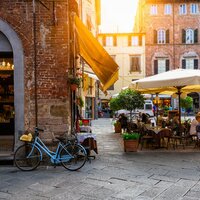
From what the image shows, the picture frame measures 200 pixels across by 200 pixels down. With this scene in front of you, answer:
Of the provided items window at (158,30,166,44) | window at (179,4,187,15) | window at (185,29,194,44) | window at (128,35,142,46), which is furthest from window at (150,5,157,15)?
window at (185,29,194,44)

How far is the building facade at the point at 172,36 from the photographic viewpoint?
36.8m

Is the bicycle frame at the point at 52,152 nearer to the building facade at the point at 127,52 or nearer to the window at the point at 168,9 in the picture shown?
the building facade at the point at 127,52

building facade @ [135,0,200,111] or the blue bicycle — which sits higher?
building facade @ [135,0,200,111]

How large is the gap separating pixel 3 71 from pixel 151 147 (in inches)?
205

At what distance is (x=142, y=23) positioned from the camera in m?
38.2

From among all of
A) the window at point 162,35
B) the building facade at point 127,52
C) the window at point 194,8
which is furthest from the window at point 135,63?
the window at point 194,8

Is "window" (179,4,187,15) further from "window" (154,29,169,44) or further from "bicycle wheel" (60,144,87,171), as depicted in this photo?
"bicycle wheel" (60,144,87,171)

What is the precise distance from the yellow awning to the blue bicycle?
217 cm

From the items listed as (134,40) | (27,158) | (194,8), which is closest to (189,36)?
(194,8)

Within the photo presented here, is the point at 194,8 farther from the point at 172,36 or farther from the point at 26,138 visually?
the point at 26,138

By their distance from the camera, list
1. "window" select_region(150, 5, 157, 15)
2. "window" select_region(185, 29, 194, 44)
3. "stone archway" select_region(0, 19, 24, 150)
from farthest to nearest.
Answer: "window" select_region(185, 29, 194, 44)
"window" select_region(150, 5, 157, 15)
"stone archway" select_region(0, 19, 24, 150)

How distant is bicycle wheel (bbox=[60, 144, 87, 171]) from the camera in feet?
22.9

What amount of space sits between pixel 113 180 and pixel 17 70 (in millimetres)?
3482

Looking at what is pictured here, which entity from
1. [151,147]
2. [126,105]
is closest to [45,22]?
[151,147]
